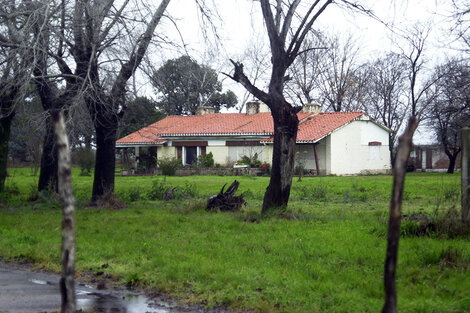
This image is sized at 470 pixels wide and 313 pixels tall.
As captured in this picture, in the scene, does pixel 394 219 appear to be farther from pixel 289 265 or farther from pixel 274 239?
pixel 274 239

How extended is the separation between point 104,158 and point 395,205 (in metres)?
13.2

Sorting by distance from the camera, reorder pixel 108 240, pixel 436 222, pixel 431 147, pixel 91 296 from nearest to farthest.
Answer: pixel 91 296 < pixel 436 222 < pixel 108 240 < pixel 431 147

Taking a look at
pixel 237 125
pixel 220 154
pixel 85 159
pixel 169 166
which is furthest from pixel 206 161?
pixel 85 159

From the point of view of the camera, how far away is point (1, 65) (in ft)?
45.5

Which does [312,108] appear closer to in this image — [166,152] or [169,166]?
[166,152]

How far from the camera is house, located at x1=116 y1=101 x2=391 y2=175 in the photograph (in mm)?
37812

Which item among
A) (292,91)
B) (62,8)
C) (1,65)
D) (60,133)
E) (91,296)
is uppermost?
(292,91)

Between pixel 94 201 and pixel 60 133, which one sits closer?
pixel 60 133

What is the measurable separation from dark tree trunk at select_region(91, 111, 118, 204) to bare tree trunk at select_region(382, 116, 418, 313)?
12612mm

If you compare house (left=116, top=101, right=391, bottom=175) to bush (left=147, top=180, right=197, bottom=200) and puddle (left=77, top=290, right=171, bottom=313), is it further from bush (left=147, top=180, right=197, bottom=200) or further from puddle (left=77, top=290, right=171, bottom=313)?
puddle (left=77, top=290, right=171, bottom=313)

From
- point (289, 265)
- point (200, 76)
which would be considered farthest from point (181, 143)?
point (289, 265)

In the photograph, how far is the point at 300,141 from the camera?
3706 centimetres

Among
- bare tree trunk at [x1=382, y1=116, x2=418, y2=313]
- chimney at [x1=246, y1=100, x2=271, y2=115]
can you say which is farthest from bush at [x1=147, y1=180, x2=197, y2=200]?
chimney at [x1=246, y1=100, x2=271, y2=115]

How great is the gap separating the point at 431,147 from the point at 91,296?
1770 inches
